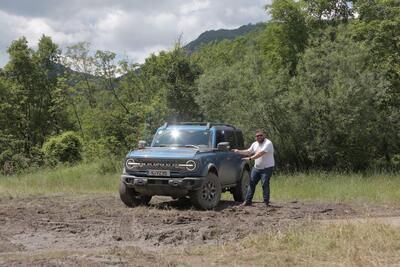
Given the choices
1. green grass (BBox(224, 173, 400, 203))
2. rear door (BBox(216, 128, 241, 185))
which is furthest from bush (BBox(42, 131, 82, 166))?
rear door (BBox(216, 128, 241, 185))

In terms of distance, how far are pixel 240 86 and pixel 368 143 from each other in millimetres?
6536

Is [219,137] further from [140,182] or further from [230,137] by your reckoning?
[140,182]

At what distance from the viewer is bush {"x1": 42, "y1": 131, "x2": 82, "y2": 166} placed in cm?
3816

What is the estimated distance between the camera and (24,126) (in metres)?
49.3

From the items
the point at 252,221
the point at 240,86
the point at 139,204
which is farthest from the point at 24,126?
the point at 252,221

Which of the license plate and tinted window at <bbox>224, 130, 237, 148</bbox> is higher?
tinted window at <bbox>224, 130, 237, 148</bbox>

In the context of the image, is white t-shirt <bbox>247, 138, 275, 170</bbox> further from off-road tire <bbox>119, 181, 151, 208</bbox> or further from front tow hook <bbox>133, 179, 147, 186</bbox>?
off-road tire <bbox>119, 181, 151, 208</bbox>

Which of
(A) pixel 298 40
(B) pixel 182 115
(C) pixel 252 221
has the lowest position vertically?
(C) pixel 252 221

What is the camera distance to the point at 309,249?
784cm

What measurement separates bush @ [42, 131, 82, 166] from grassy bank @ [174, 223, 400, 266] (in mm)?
30608

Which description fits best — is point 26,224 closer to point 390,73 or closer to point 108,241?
point 108,241

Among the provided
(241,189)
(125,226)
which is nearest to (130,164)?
(125,226)

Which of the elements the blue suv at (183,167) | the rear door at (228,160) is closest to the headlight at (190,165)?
the blue suv at (183,167)

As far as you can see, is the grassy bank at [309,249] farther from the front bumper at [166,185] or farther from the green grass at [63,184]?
the green grass at [63,184]
